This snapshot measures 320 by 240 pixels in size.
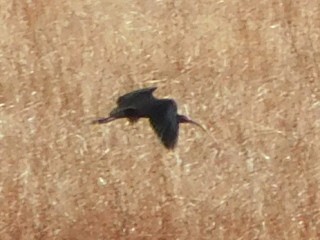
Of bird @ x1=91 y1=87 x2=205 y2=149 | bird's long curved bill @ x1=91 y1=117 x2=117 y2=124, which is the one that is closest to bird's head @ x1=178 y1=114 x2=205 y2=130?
bird @ x1=91 y1=87 x2=205 y2=149

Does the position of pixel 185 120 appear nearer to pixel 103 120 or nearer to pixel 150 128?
pixel 150 128

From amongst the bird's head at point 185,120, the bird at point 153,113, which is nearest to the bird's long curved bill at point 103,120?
the bird at point 153,113

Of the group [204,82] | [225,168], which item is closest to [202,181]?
[225,168]

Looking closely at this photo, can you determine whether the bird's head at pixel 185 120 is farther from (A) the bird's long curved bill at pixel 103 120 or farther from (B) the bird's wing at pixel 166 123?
(A) the bird's long curved bill at pixel 103 120

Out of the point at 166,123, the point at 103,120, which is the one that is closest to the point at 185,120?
the point at 166,123

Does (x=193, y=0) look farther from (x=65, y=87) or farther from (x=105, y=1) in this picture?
(x=65, y=87)

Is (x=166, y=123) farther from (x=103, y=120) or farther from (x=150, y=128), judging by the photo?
(x=103, y=120)
